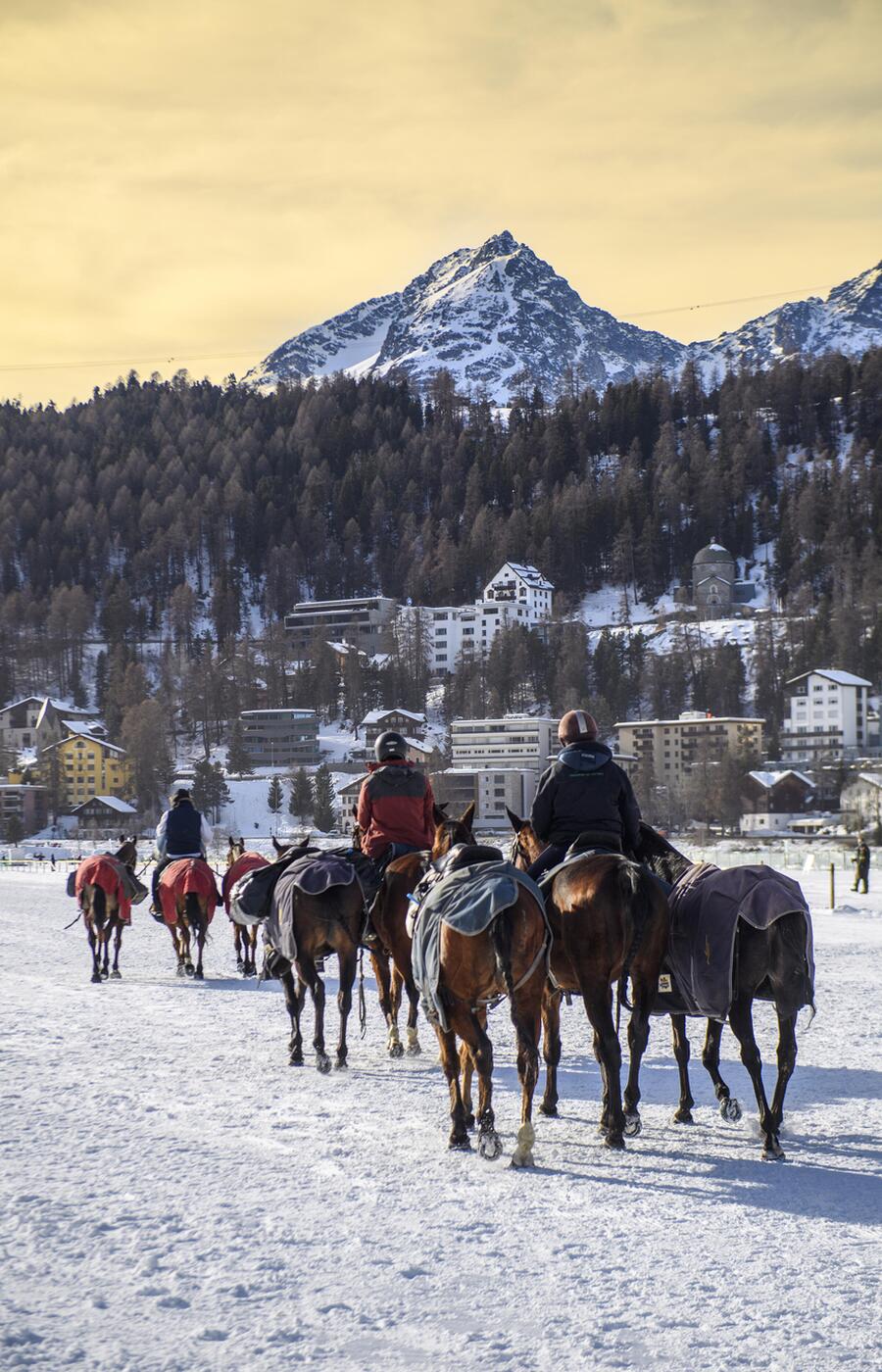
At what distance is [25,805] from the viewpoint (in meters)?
114

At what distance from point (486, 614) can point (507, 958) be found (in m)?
149

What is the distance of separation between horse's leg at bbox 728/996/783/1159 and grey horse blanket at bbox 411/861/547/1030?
1.17 m

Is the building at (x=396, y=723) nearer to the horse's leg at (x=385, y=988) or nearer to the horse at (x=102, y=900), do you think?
the horse at (x=102, y=900)

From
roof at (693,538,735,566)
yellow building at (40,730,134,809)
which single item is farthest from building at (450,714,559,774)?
roof at (693,538,735,566)

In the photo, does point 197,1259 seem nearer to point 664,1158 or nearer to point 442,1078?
point 664,1158

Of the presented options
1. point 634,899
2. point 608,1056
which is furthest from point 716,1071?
point 634,899

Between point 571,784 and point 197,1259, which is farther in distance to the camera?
point 571,784

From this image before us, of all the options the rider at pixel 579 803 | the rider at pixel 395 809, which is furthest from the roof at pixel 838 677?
the rider at pixel 579 803

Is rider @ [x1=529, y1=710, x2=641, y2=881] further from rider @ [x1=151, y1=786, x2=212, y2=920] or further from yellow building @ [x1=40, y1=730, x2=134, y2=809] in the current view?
yellow building @ [x1=40, y1=730, x2=134, y2=809]

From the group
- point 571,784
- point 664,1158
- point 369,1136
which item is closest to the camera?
point 664,1158

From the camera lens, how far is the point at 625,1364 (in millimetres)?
4391

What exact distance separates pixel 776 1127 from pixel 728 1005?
2.27 feet

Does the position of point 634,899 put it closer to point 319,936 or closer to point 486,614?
point 319,936

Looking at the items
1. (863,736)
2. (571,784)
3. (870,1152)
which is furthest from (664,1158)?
(863,736)
